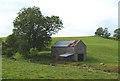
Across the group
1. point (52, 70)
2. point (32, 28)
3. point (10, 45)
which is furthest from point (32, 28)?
point (52, 70)

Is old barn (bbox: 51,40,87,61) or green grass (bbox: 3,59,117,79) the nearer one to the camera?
green grass (bbox: 3,59,117,79)

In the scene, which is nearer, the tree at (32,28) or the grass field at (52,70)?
the grass field at (52,70)

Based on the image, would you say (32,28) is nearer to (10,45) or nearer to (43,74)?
(10,45)

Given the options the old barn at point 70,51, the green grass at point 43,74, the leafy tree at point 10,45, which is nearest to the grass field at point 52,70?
the green grass at point 43,74

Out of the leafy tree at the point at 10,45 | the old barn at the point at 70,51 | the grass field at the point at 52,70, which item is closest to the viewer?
the grass field at the point at 52,70

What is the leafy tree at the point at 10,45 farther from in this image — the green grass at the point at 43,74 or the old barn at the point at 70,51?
the green grass at the point at 43,74

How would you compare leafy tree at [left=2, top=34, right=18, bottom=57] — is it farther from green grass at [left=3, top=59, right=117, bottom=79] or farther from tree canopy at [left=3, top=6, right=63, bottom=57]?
green grass at [left=3, top=59, right=117, bottom=79]

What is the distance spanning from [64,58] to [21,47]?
42.4ft

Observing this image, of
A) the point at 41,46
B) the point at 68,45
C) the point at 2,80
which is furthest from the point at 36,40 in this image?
→ the point at 2,80

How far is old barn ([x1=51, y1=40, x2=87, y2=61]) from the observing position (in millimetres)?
85838

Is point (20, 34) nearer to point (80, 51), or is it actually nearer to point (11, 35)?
point (11, 35)

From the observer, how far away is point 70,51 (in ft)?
291

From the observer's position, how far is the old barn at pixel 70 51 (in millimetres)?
85838

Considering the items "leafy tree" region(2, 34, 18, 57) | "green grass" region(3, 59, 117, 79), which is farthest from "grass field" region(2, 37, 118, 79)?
"leafy tree" region(2, 34, 18, 57)
